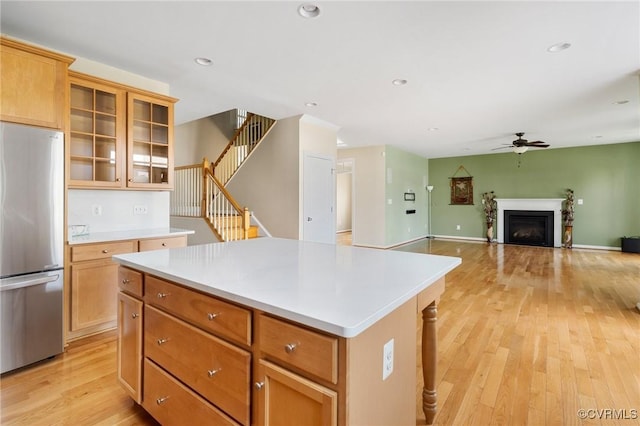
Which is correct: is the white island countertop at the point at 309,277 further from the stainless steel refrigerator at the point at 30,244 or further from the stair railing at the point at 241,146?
the stair railing at the point at 241,146

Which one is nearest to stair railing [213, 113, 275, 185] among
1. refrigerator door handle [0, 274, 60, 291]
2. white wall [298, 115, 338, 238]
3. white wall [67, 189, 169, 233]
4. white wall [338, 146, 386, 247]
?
white wall [298, 115, 338, 238]

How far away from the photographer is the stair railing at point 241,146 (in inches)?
229

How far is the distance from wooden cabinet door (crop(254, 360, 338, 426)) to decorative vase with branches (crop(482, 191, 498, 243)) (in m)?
9.02

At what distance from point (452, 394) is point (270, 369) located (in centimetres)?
152

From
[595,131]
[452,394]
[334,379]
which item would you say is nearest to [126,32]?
[334,379]

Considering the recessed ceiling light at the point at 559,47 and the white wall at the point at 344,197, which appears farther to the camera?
the white wall at the point at 344,197

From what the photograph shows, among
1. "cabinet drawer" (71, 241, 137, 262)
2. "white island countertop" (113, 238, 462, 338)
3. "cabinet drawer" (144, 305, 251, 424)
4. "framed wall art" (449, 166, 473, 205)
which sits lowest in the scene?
"cabinet drawer" (144, 305, 251, 424)

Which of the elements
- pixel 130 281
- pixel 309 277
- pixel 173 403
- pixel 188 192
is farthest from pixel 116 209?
pixel 309 277

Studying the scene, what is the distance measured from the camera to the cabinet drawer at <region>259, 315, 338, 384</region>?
2.85ft

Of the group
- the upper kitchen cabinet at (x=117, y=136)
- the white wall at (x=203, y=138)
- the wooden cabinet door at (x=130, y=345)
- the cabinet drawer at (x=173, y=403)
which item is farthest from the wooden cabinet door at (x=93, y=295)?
the white wall at (x=203, y=138)

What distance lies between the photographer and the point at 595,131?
602 cm

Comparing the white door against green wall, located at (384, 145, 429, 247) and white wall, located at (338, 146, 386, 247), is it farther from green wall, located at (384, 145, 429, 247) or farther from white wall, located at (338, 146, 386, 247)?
green wall, located at (384, 145, 429, 247)

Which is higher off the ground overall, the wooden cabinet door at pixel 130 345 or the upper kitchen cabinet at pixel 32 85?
the upper kitchen cabinet at pixel 32 85

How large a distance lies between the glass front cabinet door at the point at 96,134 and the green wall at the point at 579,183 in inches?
346
